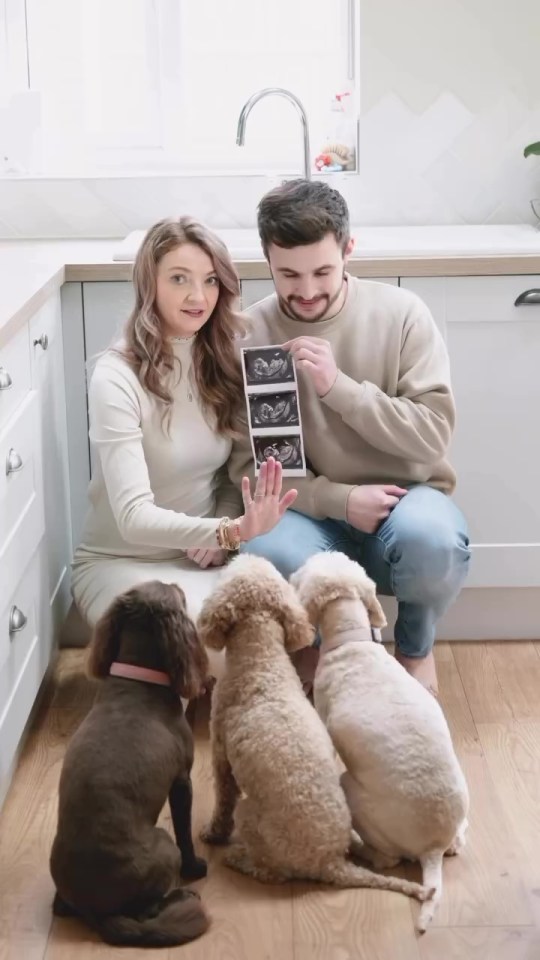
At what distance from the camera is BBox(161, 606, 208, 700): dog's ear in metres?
2.06

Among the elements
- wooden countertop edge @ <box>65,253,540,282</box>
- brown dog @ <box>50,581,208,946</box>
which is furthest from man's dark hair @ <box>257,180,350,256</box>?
brown dog @ <box>50,581,208,946</box>

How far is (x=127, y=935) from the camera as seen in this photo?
1.98 metres

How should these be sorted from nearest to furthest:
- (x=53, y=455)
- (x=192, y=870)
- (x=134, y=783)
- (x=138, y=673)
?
(x=134, y=783) < (x=138, y=673) < (x=192, y=870) < (x=53, y=455)

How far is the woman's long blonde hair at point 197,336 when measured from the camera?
2547mm

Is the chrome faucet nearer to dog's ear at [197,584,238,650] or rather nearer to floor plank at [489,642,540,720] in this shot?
floor plank at [489,642,540,720]

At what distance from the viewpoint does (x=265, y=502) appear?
2.37m

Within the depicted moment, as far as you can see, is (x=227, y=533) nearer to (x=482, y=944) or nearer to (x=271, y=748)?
(x=271, y=748)

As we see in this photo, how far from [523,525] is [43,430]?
1.11m

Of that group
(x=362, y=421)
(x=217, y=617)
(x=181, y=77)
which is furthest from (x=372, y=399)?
(x=181, y=77)

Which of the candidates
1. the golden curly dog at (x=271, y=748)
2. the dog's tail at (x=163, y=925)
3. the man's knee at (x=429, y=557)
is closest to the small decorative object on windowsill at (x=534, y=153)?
the man's knee at (x=429, y=557)

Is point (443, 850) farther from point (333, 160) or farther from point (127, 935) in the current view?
point (333, 160)

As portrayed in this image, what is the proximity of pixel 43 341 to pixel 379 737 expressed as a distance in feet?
3.55

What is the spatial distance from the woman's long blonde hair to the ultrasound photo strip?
0.06 meters

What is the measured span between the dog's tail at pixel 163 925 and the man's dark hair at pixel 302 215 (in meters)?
1.16
